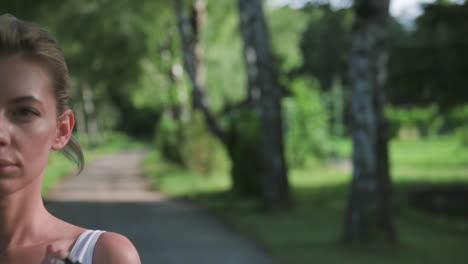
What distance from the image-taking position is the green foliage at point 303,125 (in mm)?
25953

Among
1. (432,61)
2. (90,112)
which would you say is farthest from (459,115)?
(90,112)

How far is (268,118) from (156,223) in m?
3.20

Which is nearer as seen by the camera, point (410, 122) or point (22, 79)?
point (22, 79)

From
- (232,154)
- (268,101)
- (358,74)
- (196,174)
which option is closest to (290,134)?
(196,174)

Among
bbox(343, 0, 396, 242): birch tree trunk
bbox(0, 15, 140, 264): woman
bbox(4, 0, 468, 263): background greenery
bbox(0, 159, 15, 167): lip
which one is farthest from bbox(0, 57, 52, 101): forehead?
bbox(343, 0, 396, 242): birch tree trunk

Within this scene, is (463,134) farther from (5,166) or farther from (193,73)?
(5,166)

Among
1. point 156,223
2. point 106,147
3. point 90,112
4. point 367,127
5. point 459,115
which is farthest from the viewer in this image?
point 106,147

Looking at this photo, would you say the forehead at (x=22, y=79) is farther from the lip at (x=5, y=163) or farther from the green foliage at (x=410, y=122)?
the green foliage at (x=410, y=122)

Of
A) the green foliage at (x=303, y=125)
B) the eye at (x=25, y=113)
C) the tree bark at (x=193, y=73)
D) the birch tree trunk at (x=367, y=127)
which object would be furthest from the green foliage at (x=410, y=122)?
the eye at (x=25, y=113)

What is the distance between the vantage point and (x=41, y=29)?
4.31ft

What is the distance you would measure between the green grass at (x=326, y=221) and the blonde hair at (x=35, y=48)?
26.2 ft

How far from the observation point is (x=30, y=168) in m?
1.28

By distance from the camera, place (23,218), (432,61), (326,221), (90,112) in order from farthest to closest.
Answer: (90,112)
(326,221)
(432,61)
(23,218)

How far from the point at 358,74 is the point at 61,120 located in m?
8.98
